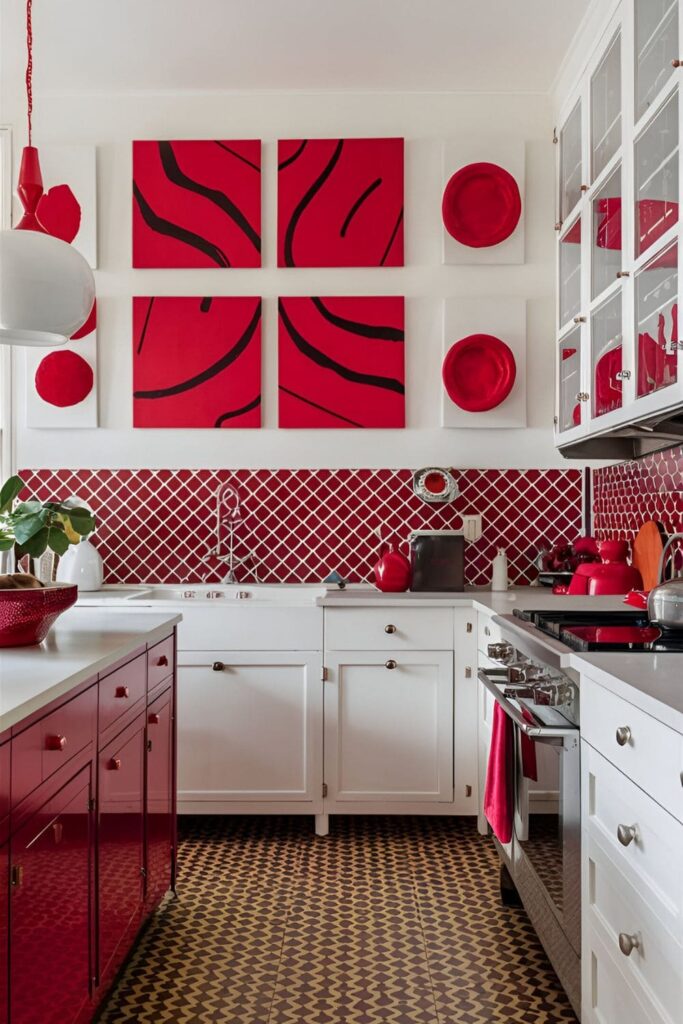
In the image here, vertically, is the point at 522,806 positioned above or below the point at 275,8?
below

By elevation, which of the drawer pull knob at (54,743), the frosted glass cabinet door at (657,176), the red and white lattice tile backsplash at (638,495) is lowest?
the drawer pull knob at (54,743)

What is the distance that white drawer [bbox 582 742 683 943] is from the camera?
133 cm

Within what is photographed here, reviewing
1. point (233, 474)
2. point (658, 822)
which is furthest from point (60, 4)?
point (658, 822)

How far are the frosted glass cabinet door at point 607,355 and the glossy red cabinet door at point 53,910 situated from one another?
1.85m

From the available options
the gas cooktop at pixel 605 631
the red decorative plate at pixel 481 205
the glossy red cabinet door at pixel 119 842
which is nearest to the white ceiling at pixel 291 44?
the red decorative plate at pixel 481 205

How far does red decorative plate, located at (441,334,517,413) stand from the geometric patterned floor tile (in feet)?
5.87

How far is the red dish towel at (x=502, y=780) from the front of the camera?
2.37m

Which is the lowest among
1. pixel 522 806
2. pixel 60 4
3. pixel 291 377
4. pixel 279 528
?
pixel 522 806

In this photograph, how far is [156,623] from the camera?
244 centimetres

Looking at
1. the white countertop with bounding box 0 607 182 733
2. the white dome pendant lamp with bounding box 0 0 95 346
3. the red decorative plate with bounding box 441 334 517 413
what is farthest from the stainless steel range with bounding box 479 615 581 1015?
the red decorative plate with bounding box 441 334 517 413

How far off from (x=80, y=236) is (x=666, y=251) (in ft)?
8.76

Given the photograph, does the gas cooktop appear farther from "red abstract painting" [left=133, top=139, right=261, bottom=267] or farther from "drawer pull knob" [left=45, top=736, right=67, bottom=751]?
"red abstract painting" [left=133, top=139, right=261, bottom=267]

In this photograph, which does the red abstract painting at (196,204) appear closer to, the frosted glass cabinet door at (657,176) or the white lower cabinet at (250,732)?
the white lower cabinet at (250,732)

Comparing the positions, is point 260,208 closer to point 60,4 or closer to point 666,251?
point 60,4
